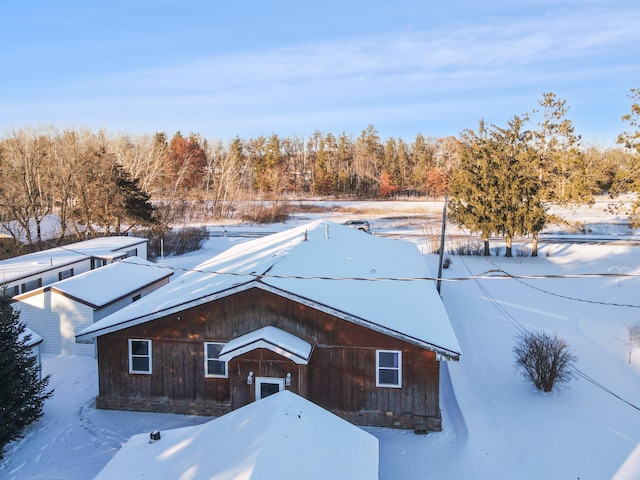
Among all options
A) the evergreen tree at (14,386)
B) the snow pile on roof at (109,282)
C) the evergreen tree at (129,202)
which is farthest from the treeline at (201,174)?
the evergreen tree at (14,386)

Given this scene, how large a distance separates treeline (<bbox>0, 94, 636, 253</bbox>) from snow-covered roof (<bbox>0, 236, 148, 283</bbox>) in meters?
9.28

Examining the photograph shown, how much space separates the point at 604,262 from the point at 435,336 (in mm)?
29818

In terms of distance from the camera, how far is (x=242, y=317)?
45.5ft

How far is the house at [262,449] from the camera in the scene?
7.89 metres

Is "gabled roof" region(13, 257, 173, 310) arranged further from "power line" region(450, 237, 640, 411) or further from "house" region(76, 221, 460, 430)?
"power line" region(450, 237, 640, 411)

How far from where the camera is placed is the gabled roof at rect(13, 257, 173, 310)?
18.9 metres

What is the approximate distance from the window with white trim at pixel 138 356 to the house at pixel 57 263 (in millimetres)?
7129

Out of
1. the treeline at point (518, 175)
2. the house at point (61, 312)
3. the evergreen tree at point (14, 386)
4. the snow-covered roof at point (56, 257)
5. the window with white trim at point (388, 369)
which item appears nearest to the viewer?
the evergreen tree at point (14, 386)

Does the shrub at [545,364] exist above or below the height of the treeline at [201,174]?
below

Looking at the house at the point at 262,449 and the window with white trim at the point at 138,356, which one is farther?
the window with white trim at the point at 138,356

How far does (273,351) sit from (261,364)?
60 centimetres

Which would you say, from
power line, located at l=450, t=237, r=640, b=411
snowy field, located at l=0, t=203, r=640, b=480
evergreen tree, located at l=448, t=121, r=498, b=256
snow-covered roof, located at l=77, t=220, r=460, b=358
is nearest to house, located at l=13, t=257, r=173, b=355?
snowy field, located at l=0, t=203, r=640, b=480

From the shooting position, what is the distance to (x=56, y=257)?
81.8 ft

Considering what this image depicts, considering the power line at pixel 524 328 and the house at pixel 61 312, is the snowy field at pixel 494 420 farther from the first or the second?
the house at pixel 61 312
